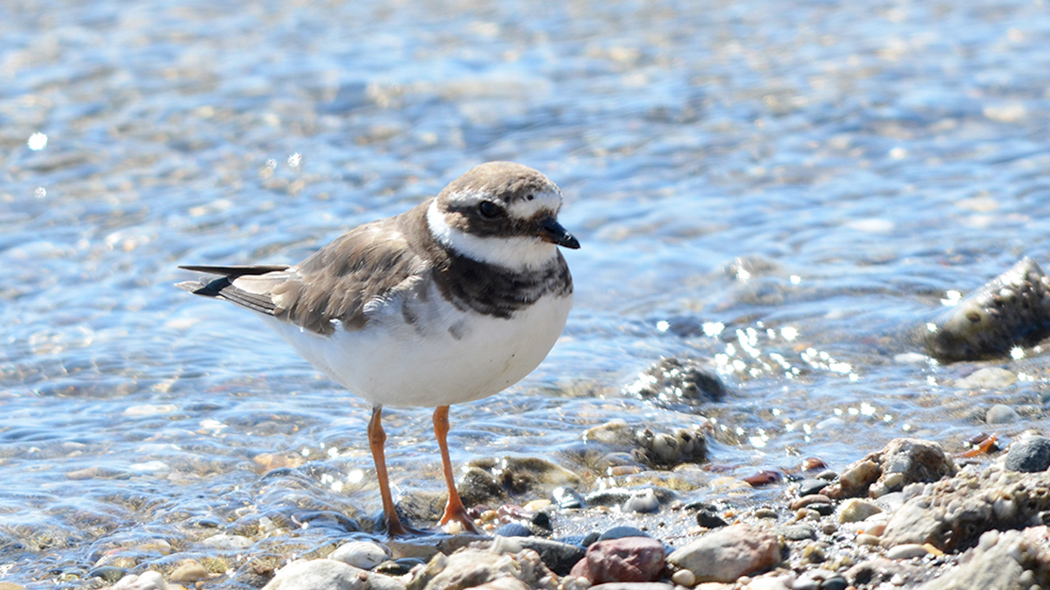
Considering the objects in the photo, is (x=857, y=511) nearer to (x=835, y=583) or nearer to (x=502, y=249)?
(x=835, y=583)

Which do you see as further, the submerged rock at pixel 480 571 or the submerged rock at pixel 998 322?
the submerged rock at pixel 998 322

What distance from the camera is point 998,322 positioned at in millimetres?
7426

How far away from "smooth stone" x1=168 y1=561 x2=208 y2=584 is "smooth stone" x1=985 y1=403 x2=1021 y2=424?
4.32 m

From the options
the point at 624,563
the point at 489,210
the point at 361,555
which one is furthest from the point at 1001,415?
the point at 361,555

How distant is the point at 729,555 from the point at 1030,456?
57.4 inches

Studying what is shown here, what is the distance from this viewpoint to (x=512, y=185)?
5359 millimetres

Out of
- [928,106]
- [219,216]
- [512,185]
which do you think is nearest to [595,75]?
[928,106]

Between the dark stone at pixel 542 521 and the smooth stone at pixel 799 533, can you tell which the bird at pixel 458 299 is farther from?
the smooth stone at pixel 799 533

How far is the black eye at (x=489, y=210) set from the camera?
211 inches

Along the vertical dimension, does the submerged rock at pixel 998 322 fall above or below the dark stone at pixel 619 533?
above

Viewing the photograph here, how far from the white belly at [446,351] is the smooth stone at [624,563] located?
1.02 metres

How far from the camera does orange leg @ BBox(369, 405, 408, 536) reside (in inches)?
230

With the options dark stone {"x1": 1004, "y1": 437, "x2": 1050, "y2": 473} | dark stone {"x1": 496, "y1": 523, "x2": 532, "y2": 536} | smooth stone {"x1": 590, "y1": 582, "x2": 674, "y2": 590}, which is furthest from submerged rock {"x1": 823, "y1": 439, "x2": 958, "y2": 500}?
dark stone {"x1": 496, "y1": 523, "x2": 532, "y2": 536}

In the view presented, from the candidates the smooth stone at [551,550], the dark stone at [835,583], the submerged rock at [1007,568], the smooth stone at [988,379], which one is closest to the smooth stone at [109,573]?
the smooth stone at [551,550]
